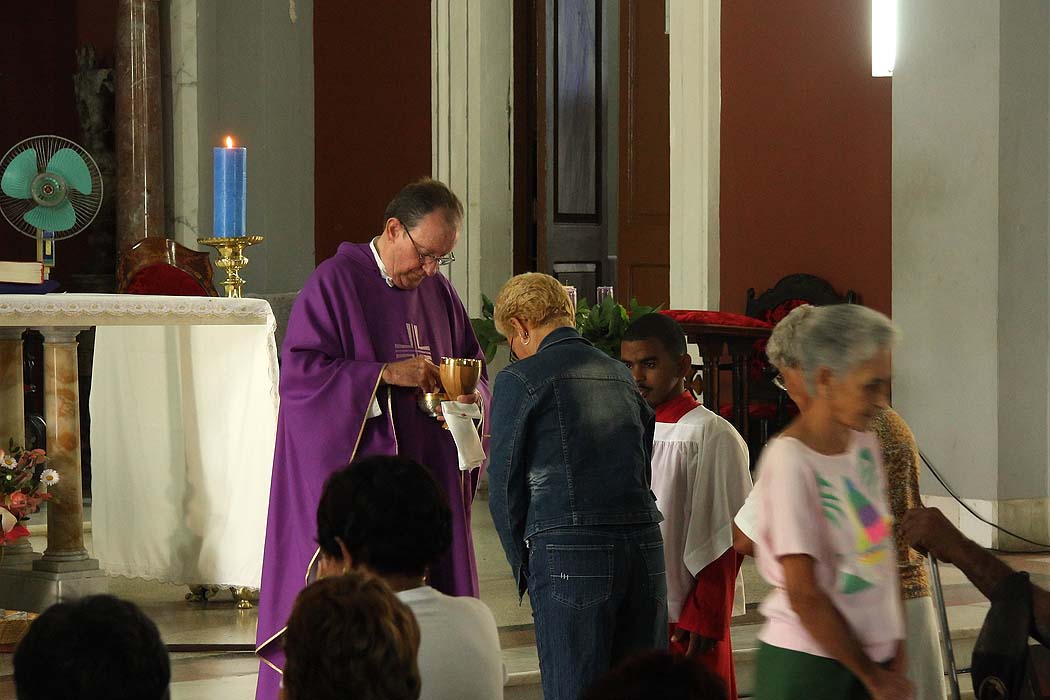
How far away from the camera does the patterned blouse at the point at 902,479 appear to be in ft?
10.0

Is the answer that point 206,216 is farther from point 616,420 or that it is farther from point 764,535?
point 764,535

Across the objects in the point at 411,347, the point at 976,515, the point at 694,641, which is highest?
the point at 411,347

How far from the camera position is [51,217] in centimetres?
497

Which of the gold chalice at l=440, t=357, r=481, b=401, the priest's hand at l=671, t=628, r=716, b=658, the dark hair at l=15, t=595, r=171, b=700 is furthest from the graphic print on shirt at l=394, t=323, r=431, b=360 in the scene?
the dark hair at l=15, t=595, r=171, b=700

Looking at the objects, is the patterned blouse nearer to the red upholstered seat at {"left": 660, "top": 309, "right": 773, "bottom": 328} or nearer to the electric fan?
the electric fan

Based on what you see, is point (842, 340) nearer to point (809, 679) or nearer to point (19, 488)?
point (809, 679)

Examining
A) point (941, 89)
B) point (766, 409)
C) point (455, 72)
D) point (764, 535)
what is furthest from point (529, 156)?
point (764, 535)

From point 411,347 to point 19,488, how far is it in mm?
1632

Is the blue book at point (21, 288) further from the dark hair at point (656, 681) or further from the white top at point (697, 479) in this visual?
the dark hair at point (656, 681)

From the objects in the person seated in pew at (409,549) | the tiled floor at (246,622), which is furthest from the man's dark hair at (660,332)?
the person seated in pew at (409,549)

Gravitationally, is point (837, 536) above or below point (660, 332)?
below

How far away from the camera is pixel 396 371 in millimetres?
3600

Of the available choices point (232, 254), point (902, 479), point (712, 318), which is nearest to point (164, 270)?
point (232, 254)

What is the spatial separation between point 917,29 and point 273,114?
423 cm
